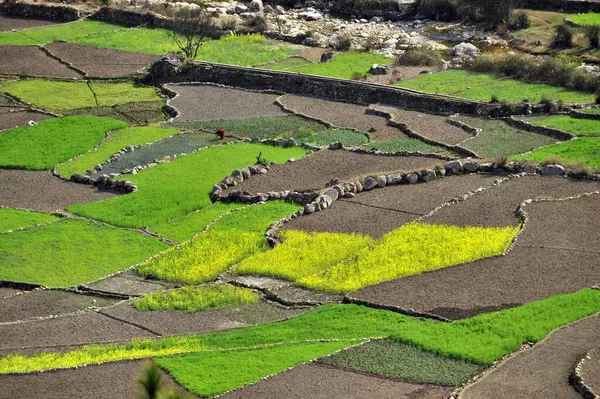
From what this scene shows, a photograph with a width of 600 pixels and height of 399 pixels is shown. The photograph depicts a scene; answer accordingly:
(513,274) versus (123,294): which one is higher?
(513,274)

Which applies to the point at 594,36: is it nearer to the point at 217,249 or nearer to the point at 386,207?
the point at 386,207

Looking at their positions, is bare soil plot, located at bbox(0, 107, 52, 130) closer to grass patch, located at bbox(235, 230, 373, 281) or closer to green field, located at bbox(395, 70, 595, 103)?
green field, located at bbox(395, 70, 595, 103)

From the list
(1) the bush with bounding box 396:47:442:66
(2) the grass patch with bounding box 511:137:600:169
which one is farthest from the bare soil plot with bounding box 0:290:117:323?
(1) the bush with bounding box 396:47:442:66

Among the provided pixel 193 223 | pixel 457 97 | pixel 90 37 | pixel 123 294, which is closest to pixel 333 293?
pixel 123 294

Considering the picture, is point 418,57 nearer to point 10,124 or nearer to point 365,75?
point 365,75

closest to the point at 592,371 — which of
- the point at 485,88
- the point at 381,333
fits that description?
the point at 381,333

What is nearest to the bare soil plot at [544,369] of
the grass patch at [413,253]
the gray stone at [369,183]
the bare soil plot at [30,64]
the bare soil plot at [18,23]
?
the grass patch at [413,253]

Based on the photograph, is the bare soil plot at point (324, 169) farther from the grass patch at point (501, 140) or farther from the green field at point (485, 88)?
the green field at point (485, 88)
